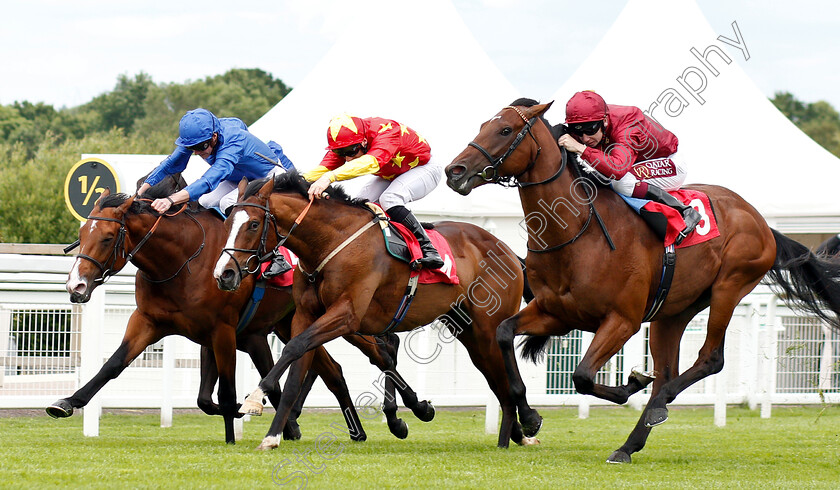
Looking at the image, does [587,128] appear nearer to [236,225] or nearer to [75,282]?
[236,225]

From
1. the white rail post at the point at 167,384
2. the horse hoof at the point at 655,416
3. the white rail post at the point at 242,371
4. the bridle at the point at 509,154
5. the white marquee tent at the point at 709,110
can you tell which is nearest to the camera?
the bridle at the point at 509,154

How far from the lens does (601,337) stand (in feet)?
19.7

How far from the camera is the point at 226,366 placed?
704 cm

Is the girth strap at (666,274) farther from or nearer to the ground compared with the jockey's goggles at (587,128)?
nearer to the ground

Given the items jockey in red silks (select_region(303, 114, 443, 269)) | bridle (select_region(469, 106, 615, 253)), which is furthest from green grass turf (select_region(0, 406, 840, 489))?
jockey in red silks (select_region(303, 114, 443, 269))

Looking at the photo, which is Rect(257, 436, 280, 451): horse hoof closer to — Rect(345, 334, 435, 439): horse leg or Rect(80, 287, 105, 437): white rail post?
Rect(345, 334, 435, 439): horse leg

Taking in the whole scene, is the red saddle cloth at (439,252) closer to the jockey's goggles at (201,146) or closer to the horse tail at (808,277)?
the jockey's goggles at (201,146)

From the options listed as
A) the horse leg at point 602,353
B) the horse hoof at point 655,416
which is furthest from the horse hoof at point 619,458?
the horse leg at point 602,353

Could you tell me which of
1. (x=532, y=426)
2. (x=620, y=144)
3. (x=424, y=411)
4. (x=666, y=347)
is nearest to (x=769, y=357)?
(x=666, y=347)

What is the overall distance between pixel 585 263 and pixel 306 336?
5.71 feet

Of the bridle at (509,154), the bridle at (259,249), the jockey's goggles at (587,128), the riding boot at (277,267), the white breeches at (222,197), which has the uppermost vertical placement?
the jockey's goggles at (587,128)

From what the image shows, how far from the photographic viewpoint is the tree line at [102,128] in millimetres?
27906

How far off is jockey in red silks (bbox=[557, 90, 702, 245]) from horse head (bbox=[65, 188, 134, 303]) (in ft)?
9.74

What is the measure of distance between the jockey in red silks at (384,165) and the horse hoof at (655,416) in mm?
1725
